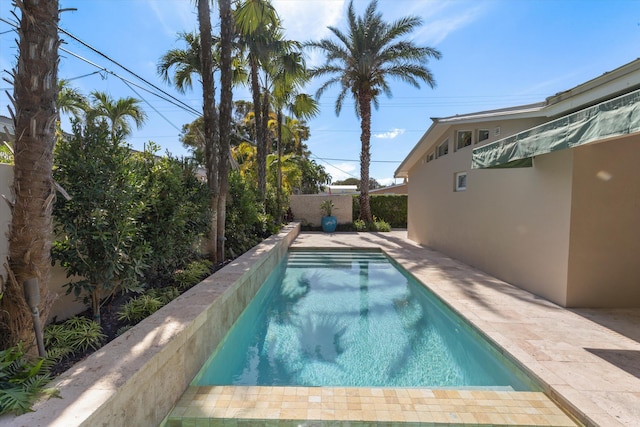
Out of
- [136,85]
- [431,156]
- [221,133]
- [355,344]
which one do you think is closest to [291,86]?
[136,85]

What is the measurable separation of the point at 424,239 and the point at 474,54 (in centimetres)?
805

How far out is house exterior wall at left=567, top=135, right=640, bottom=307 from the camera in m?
5.34

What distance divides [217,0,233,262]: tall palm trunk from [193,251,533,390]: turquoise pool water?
219 cm

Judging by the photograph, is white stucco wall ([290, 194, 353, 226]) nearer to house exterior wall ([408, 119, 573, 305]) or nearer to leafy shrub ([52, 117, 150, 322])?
house exterior wall ([408, 119, 573, 305])

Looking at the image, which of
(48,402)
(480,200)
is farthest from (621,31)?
(48,402)

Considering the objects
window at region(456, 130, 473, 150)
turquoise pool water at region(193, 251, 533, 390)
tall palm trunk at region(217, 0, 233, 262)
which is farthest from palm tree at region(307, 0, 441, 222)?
turquoise pool water at region(193, 251, 533, 390)

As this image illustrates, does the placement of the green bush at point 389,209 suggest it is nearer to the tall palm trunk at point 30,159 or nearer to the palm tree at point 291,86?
the palm tree at point 291,86

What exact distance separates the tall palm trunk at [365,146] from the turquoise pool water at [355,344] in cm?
1127

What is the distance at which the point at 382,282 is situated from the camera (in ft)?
29.2

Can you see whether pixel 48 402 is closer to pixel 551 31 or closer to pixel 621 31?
pixel 621 31

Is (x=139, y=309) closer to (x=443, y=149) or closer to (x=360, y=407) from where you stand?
(x=360, y=407)

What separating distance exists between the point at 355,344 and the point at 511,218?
15.7 feet

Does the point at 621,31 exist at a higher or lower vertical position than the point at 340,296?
higher

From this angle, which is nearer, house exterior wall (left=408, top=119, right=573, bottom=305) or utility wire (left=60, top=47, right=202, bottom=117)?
house exterior wall (left=408, top=119, right=573, bottom=305)
